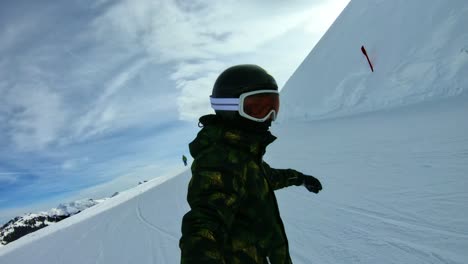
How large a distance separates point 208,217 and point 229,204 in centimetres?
12

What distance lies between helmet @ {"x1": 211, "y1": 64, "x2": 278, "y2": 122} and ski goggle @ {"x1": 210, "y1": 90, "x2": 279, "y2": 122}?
0.01 m

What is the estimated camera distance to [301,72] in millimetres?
33219


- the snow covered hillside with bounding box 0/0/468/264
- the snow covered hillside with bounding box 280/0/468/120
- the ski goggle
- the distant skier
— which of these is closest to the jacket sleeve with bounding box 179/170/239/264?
the distant skier

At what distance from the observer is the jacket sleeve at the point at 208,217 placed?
1.35 meters

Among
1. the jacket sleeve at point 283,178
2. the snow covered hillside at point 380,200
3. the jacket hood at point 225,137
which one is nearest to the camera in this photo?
the jacket hood at point 225,137

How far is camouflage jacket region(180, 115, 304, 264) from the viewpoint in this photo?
1.41m

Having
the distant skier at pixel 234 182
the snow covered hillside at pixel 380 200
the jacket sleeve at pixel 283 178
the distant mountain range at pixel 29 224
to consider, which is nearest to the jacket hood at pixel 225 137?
the distant skier at pixel 234 182

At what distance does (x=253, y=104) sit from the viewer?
1.84m

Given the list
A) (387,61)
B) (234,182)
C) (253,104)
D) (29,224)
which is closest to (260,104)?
(253,104)

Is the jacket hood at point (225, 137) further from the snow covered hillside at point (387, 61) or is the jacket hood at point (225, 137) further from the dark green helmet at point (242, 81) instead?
the snow covered hillside at point (387, 61)

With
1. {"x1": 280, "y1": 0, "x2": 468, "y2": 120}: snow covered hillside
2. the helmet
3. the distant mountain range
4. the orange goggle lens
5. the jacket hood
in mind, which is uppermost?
the distant mountain range

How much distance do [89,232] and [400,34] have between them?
69.5 feet

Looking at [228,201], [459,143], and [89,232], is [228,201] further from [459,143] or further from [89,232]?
[89,232]

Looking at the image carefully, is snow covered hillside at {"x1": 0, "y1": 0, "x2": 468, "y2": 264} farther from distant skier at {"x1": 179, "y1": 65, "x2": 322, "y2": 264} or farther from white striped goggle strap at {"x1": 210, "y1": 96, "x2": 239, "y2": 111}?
white striped goggle strap at {"x1": 210, "y1": 96, "x2": 239, "y2": 111}
